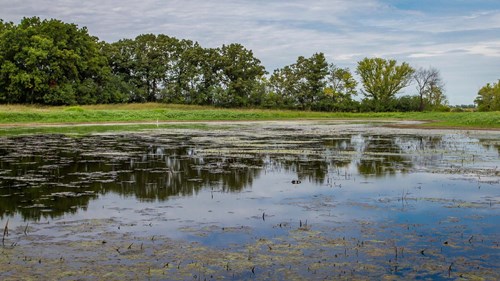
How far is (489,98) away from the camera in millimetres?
103500

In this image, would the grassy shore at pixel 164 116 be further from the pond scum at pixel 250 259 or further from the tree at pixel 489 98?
the pond scum at pixel 250 259

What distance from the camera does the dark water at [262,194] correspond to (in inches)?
414

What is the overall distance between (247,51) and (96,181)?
8549 cm

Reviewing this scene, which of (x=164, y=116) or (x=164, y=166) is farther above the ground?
(x=164, y=116)

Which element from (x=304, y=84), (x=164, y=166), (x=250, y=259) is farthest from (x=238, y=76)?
(x=250, y=259)

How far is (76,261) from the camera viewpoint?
27.7ft

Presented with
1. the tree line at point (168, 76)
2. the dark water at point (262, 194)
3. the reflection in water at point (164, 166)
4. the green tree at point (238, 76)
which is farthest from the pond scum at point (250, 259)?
the green tree at point (238, 76)

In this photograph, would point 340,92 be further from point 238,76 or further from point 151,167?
point 151,167

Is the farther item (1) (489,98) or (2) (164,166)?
(1) (489,98)

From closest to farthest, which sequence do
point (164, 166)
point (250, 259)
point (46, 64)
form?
point (250, 259), point (164, 166), point (46, 64)

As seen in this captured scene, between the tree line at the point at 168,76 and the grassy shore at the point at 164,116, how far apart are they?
5151mm

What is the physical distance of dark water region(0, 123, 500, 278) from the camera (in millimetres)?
10516

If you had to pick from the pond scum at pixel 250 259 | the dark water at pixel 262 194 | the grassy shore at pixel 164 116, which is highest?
the grassy shore at pixel 164 116

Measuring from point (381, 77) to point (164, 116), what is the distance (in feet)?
171
